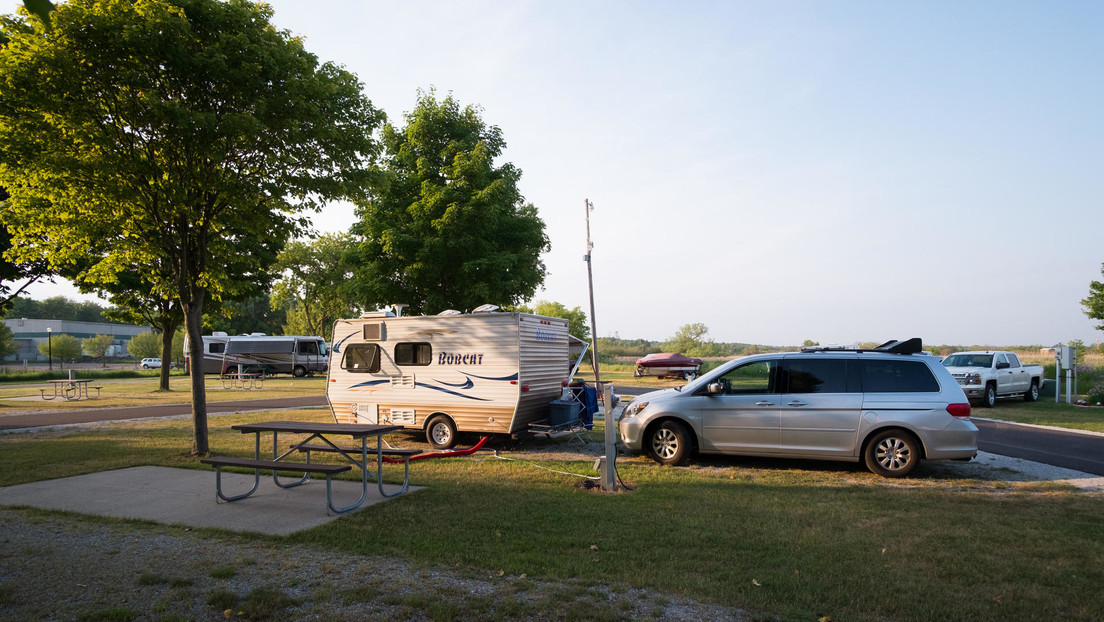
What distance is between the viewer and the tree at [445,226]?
19531 mm

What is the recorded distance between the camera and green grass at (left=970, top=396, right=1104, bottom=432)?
14887 millimetres

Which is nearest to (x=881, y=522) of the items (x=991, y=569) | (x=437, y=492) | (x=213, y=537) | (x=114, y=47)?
(x=991, y=569)

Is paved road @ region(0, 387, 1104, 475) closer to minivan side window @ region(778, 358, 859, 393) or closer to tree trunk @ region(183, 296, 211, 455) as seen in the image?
minivan side window @ region(778, 358, 859, 393)

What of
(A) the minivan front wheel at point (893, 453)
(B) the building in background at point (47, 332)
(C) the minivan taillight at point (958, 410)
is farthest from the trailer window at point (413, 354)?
(B) the building in background at point (47, 332)

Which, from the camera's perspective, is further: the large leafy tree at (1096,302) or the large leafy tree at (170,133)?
the large leafy tree at (1096,302)

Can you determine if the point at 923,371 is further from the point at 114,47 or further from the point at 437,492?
the point at 114,47

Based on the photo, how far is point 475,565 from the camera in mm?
4914

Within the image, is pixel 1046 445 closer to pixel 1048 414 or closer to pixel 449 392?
pixel 1048 414

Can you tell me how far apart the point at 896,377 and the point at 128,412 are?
19587 millimetres

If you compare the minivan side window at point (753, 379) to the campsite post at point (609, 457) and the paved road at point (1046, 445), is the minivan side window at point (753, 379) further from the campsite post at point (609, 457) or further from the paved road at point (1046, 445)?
the paved road at point (1046, 445)

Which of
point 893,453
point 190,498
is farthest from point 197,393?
point 893,453

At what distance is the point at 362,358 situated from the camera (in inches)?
474

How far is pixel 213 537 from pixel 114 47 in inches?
265

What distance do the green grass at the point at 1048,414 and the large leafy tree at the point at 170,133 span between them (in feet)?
53.5
